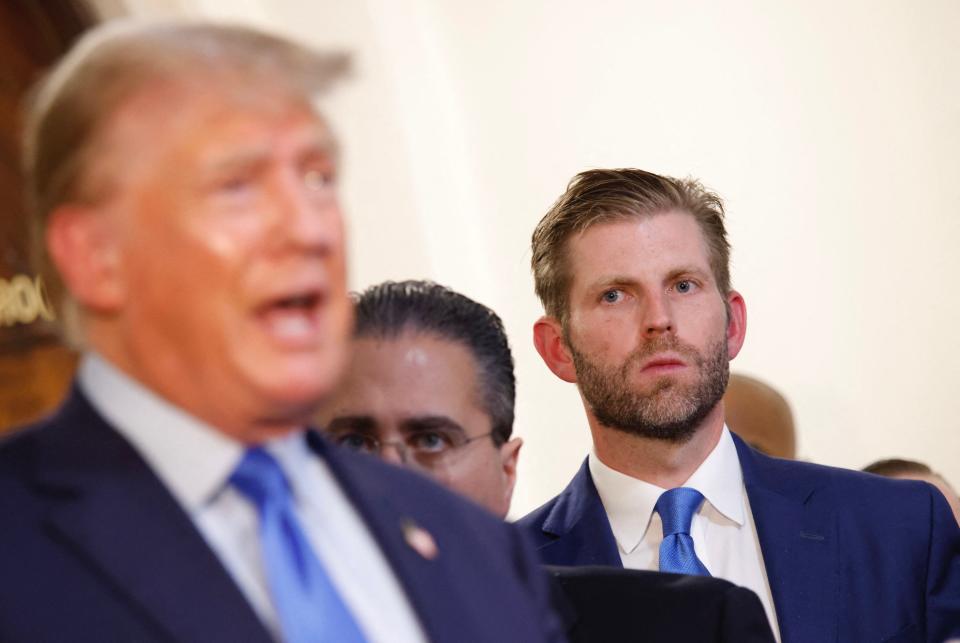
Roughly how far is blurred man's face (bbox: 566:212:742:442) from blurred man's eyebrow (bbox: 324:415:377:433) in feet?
2.47

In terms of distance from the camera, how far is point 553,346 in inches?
113

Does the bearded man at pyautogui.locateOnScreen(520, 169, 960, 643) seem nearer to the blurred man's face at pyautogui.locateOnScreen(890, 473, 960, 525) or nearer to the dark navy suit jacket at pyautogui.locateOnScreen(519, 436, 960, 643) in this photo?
the dark navy suit jacket at pyautogui.locateOnScreen(519, 436, 960, 643)

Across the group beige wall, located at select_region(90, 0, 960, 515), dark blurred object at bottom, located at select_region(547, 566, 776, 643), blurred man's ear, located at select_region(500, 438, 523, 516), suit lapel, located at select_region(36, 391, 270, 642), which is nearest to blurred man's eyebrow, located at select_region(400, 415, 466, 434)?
blurred man's ear, located at select_region(500, 438, 523, 516)

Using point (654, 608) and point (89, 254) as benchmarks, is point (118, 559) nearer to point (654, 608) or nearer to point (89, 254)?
point (89, 254)

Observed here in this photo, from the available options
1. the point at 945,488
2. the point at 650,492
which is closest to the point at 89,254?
the point at 650,492

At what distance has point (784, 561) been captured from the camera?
241cm

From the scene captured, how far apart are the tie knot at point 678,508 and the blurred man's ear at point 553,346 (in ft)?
1.24

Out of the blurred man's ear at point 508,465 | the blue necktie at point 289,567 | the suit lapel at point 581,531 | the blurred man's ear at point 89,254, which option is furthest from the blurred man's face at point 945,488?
the blurred man's ear at point 89,254

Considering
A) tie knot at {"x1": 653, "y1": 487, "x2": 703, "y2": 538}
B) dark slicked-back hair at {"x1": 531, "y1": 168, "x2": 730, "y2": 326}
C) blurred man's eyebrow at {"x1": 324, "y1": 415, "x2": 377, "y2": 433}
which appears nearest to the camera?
blurred man's eyebrow at {"x1": 324, "y1": 415, "x2": 377, "y2": 433}

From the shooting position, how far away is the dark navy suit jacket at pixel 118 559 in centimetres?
91

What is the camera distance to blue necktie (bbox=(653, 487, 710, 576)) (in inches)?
94.5

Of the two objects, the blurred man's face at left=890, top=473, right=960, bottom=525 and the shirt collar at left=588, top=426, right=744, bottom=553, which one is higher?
the shirt collar at left=588, top=426, right=744, bottom=553

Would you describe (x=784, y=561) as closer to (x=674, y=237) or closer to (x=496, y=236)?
(x=674, y=237)

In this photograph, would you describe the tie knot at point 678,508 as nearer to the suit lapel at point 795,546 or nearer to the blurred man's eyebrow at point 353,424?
the suit lapel at point 795,546
